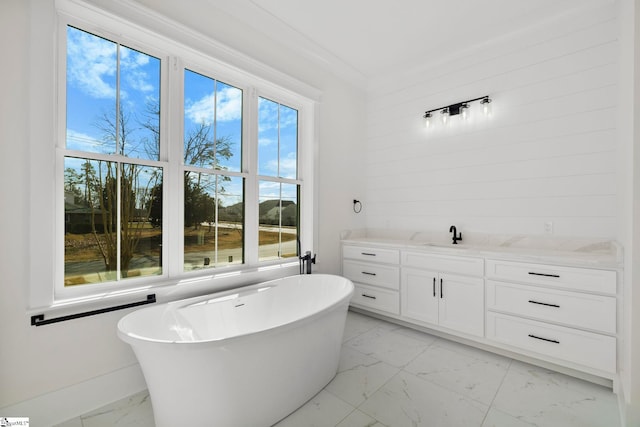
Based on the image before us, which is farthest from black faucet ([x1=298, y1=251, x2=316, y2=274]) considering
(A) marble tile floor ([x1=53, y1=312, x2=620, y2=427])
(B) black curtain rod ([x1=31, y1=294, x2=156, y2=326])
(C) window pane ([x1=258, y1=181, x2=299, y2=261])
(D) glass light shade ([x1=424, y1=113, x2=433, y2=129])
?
(D) glass light shade ([x1=424, y1=113, x2=433, y2=129])

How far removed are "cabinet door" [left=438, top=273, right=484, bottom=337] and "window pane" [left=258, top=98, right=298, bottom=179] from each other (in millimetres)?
1922

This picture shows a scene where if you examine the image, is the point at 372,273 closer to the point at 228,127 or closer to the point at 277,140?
the point at 277,140

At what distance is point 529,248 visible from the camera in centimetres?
256

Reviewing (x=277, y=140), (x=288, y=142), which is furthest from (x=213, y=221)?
(x=288, y=142)

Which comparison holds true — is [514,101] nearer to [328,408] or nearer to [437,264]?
[437,264]

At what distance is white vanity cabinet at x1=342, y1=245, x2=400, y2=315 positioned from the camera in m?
2.95

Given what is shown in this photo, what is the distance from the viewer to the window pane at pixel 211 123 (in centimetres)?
227

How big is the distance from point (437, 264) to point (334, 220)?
1.27 metres

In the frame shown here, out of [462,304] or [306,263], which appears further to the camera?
[306,263]

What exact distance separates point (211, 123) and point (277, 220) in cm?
112

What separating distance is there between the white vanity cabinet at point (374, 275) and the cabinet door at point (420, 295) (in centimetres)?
9

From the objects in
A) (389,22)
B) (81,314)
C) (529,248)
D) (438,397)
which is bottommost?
(438,397)

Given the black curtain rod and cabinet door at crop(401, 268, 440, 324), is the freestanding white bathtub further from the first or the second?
cabinet door at crop(401, 268, 440, 324)

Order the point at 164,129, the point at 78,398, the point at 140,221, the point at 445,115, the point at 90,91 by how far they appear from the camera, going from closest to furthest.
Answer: the point at 78,398
the point at 90,91
the point at 140,221
the point at 164,129
the point at 445,115
